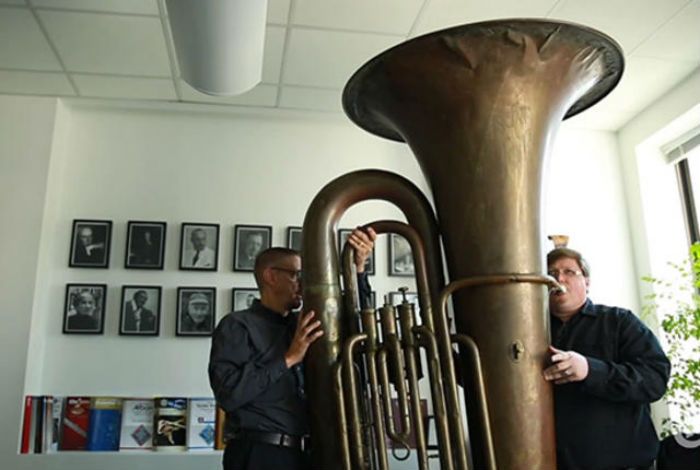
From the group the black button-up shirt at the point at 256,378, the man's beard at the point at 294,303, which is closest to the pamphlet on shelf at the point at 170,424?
the black button-up shirt at the point at 256,378

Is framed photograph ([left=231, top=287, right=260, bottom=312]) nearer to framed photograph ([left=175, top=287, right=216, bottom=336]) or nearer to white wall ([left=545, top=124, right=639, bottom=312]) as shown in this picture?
framed photograph ([left=175, top=287, right=216, bottom=336])

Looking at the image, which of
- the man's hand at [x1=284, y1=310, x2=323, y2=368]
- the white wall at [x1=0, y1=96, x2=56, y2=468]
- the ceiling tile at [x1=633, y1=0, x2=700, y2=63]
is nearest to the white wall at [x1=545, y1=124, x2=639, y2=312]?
the ceiling tile at [x1=633, y1=0, x2=700, y2=63]

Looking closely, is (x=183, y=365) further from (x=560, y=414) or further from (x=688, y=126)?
(x=688, y=126)

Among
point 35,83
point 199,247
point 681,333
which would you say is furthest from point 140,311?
point 681,333

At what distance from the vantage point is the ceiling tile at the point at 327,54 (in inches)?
95.9

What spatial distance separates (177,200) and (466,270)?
Result: 196 cm

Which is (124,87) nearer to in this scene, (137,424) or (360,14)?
(360,14)

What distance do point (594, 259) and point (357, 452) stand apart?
7.41ft

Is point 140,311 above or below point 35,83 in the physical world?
below

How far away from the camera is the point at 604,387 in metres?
1.40

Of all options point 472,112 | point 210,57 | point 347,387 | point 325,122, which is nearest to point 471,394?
point 347,387

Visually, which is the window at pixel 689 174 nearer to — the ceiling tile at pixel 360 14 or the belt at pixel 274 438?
the ceiling tile at pixel 360 14

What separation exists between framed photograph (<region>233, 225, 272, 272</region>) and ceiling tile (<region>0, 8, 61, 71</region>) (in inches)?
42.5

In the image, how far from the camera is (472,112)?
131 centimetres
